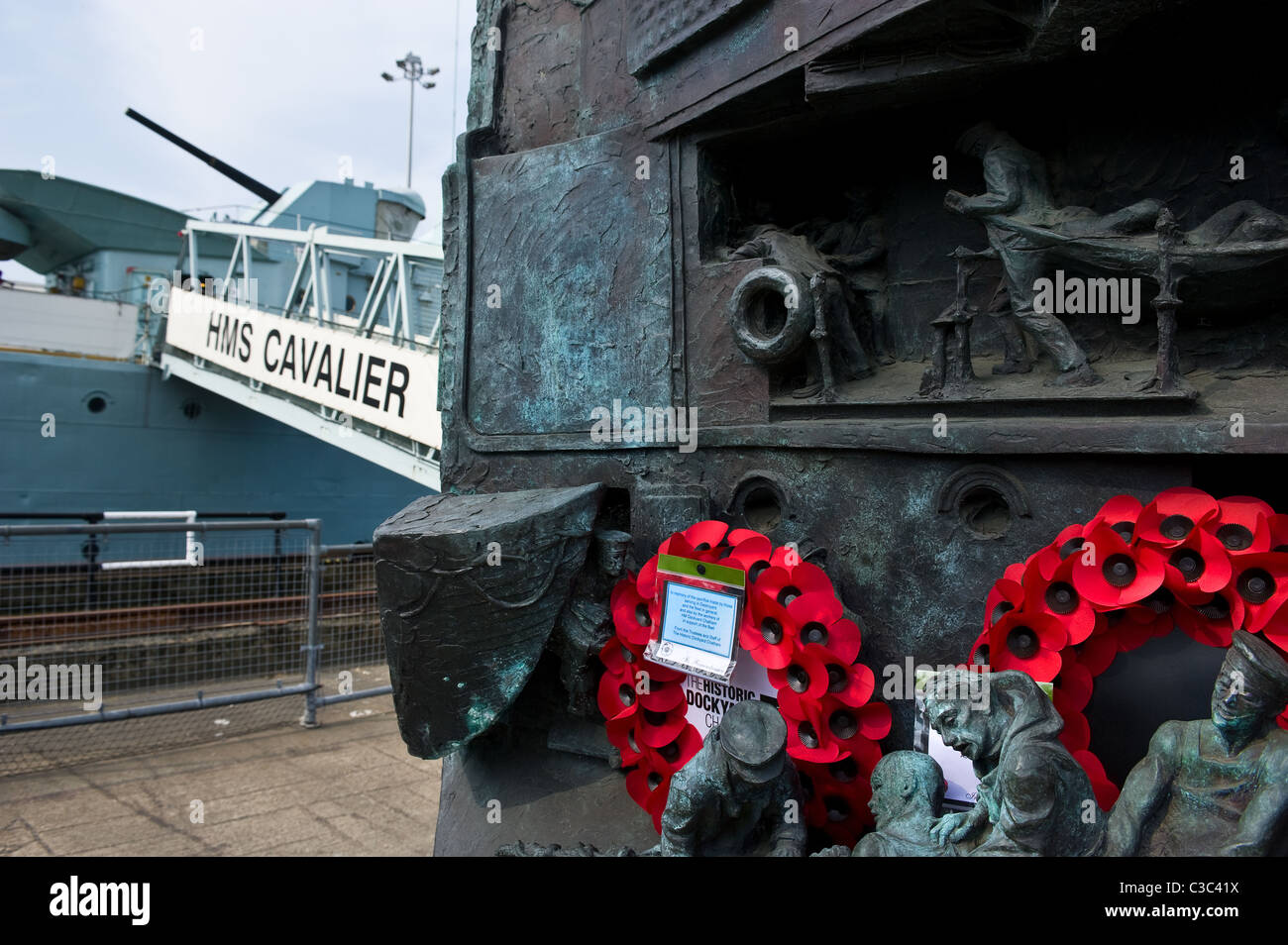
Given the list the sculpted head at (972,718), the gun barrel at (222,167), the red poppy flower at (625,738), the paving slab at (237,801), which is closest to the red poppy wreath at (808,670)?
the red poppy flower at (625,738)

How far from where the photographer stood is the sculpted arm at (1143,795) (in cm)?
240

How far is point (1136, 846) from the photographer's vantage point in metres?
2.40

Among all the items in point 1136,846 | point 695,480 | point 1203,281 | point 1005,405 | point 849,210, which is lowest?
point 1136,846

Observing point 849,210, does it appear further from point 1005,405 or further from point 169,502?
point 169,502

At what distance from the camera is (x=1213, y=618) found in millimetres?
2777

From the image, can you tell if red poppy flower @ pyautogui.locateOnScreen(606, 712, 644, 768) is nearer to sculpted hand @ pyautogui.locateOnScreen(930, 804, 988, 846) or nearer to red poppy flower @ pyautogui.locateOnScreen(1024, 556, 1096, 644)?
sculpted hand @ pyautogui.locateOnScreen(930, 804, 988, 846)

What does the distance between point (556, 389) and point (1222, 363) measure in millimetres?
2878

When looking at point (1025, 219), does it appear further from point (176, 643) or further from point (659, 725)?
point (176, 643)

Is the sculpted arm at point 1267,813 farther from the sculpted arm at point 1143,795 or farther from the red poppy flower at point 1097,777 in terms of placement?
the red poppy flower at point 1097,777

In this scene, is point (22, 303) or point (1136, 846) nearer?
point (1136, 846)

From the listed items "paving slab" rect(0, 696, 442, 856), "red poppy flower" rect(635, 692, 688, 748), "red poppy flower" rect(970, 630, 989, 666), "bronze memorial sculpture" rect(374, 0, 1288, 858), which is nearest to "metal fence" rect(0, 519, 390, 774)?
"paving slab" rect(0, 696, 442, 856)

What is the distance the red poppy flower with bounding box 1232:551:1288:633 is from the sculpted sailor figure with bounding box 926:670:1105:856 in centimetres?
65

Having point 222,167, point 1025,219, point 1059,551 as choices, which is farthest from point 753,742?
point 222,167

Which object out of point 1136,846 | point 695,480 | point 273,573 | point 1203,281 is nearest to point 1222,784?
point 1136,846
